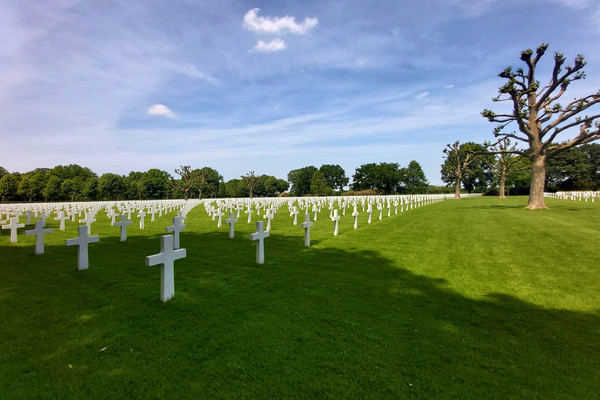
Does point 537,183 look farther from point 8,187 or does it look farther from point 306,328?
point 8,187

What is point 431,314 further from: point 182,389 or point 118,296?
point 118,296

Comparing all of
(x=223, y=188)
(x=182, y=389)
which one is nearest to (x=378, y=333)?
(x=182, y=389)

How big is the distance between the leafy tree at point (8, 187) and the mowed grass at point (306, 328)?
3071 inches

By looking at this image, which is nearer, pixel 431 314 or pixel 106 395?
pixel 106 395

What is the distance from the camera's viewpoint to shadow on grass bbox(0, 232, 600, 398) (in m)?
2.61

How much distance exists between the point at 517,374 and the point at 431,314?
4.29ft

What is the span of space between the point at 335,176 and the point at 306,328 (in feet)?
338

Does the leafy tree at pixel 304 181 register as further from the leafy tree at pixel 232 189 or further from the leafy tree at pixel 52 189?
the leafy tree at pixel 52 189

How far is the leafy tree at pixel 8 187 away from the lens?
63.3 metres

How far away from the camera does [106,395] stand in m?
2.48

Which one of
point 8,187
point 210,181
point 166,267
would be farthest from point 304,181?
point 166,267

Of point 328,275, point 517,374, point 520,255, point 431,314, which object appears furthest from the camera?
point 520,255

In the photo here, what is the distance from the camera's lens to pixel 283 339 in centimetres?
337

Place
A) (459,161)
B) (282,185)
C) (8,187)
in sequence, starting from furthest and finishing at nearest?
(282,185), (8,187), (459,161)
